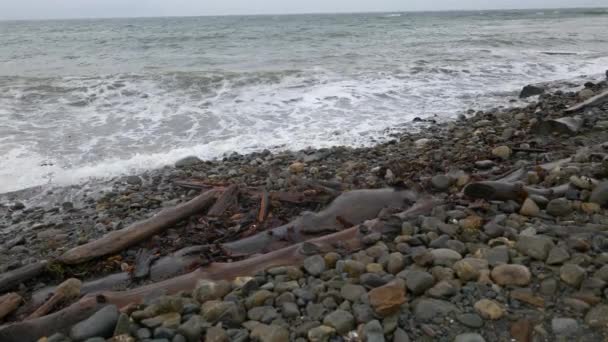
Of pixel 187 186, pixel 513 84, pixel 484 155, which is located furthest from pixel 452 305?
pixel 513 84

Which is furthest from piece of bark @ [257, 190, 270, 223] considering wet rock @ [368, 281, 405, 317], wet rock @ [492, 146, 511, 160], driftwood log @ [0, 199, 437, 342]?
wet rock @ [492, 146, 511, 160]

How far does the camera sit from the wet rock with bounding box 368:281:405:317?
2.27 meters

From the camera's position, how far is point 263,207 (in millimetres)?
4227

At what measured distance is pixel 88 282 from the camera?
3.31 metres

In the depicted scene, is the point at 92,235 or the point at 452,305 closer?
the point at 452,305

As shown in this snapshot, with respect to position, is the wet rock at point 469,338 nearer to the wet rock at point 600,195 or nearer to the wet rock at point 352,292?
the wet rock at point 352,292

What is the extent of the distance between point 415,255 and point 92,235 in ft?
10.9

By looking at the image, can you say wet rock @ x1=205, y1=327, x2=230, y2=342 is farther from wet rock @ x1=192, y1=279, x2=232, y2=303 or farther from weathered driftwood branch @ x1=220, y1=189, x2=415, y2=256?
weathered driftwood branch @ x1=220, y1=189, x2=415, y2=256

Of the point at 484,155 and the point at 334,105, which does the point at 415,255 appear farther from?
the point at 334,105

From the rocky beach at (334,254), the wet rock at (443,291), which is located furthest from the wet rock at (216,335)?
the wet rock at (443,291)

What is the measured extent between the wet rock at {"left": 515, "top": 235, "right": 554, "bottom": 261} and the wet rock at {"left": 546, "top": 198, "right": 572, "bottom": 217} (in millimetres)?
578

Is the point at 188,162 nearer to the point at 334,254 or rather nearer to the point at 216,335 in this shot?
the point at 334,254

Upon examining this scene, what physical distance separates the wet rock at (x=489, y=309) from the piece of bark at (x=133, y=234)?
2.81 meters

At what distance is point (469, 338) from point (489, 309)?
23 centimetres
